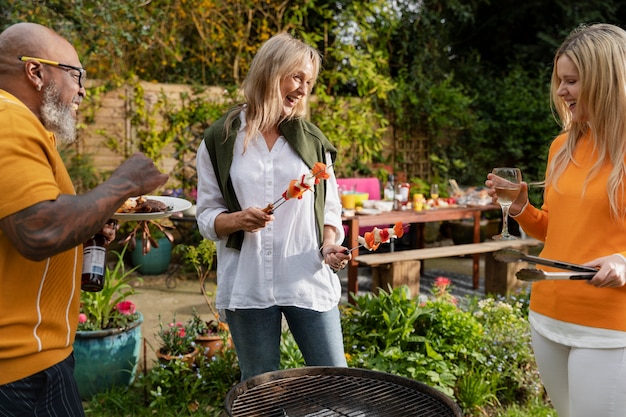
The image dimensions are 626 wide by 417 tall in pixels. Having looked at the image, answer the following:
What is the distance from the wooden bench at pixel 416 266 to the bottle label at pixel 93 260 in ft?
10.9

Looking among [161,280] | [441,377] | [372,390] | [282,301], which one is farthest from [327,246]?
[161,280]

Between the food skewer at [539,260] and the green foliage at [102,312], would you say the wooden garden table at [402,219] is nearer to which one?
the green foliage at [102,312]

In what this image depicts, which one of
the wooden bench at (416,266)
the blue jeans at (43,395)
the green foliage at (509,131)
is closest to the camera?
the blue jeans at (43,395)

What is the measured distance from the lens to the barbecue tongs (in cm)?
168

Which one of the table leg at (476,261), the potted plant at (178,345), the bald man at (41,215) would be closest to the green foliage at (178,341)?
the potted plant at (178,345)

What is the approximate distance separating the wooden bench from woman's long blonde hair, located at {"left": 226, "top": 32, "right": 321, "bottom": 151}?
112 inches

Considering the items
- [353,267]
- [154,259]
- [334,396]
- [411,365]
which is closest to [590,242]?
[334,396]

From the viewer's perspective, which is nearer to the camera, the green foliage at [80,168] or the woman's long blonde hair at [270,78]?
the woman's long blonde hair at [270,78]

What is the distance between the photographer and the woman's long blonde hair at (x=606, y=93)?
6.26 feet

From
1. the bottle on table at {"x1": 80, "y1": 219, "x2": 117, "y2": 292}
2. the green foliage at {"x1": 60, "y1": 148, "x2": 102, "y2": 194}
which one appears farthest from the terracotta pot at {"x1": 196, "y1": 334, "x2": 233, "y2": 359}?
the green foliage at {"x1": 60, "y1": 148, "x2": 102, "y2": 194}

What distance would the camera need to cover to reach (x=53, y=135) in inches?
65.6

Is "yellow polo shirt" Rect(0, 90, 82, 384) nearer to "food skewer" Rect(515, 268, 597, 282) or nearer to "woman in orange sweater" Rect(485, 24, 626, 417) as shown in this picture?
"food skewer" Rect(515, 268, 597, 282)

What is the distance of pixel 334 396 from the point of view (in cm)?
200

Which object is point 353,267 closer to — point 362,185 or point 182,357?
point 362,185
